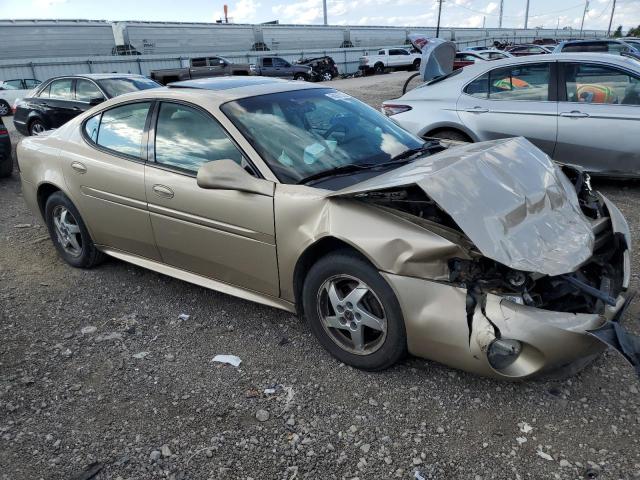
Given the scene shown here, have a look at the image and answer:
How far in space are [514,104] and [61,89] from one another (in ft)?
27.6

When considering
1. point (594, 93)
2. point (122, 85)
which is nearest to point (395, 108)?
point (594, 93)

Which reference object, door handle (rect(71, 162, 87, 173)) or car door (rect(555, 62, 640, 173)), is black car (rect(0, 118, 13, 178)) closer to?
door handle (rect(71, 162, 87, 173))

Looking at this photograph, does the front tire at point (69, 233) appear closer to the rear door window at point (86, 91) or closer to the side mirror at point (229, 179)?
the side mirror at point (229, 179)

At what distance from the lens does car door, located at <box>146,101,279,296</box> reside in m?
3.11

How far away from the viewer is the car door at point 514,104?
5855mm

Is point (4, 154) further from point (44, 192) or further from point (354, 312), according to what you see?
point (354, 312)

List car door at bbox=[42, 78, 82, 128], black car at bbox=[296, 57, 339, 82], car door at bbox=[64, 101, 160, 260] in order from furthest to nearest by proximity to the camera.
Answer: black car at bbox=[296, 57, 339, 82], car door at bbox=[42, 78, 82, 128], car door at bbox=[64, 101, 160, 260]

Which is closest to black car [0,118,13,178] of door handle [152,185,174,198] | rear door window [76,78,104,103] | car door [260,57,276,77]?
rear door window [76,78,104,103]

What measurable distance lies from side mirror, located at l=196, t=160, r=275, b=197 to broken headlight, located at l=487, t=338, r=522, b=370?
145 centimetres

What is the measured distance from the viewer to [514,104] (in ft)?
19.9

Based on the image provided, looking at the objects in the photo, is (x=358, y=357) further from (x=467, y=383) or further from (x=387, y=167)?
(x=387, y=167)

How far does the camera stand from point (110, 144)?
3969 mm

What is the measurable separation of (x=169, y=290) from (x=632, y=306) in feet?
11.0

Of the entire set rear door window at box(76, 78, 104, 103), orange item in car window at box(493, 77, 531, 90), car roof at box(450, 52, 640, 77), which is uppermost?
car roof at box(450, 52, 640, 77)
